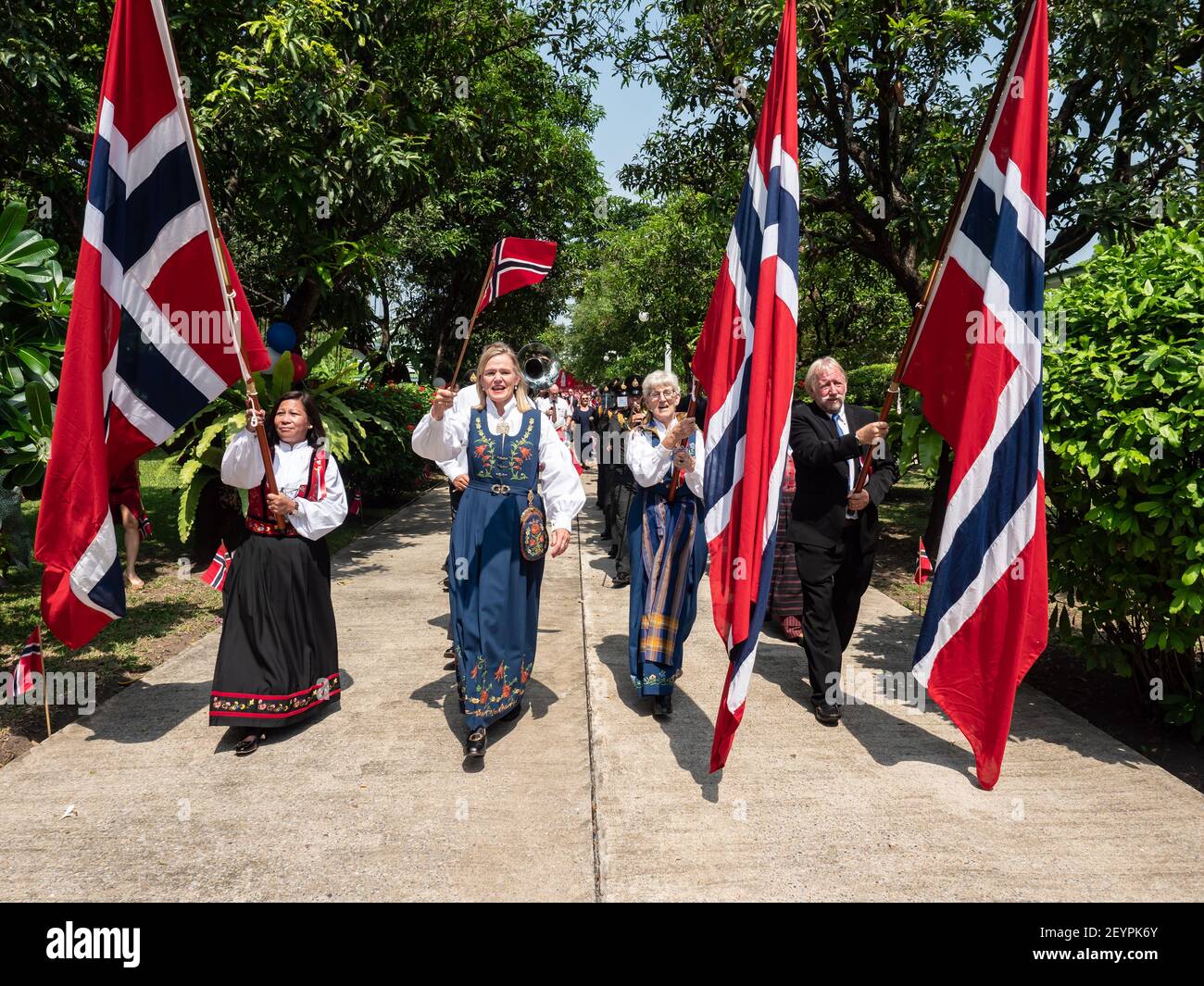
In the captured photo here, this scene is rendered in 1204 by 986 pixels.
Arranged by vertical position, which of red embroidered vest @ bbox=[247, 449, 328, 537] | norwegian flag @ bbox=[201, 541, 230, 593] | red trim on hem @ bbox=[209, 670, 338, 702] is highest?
red embroidered vest @ bbox=[247, 449, 328, 537]

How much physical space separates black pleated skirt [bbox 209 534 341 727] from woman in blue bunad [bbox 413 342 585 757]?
75cm

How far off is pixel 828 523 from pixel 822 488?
0.65 feet

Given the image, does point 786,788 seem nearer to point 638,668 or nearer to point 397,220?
point 638,668

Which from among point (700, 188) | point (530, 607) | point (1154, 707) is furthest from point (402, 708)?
point (700, 188)

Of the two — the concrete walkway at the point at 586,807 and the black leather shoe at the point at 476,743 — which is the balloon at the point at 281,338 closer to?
the concrete walkway at the point at 586,807

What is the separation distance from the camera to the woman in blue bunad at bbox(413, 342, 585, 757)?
13.9 ft

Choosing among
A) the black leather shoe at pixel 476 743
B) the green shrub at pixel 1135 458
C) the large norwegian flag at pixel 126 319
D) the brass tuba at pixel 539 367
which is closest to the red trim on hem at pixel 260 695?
the large norwegian flag at pixel 126 319

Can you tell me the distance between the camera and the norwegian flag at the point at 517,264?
516 centimetres

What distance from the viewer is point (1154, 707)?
4414 millimetres

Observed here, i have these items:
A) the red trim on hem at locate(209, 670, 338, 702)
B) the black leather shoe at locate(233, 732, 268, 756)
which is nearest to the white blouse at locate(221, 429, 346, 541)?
the red trim on hem at locate(209, 670, 338, 702)

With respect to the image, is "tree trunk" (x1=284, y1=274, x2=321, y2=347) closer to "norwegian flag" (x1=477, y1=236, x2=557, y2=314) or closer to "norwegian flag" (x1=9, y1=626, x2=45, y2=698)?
"norwegian flag" (x1=477, y1=236, x2=557, y2=314)

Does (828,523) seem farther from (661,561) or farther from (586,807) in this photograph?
(586,807)

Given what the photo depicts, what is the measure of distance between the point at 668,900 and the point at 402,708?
231cm

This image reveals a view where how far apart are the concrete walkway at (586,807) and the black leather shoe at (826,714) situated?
0.06 meters
